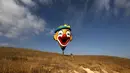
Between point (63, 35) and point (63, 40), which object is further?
point (63, 40)

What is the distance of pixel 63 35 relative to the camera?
32.1m

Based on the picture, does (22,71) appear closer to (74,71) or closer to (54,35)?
(74,71)

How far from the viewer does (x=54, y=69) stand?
18281 millimetres

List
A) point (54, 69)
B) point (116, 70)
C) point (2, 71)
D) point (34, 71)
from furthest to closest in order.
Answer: point (116, 70) → point (54, 69) → point (34, 71) → point (2, 71)

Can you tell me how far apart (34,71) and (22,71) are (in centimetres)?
150

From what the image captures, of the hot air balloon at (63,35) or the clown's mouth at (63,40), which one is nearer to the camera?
the hot air balloon at (63,35)

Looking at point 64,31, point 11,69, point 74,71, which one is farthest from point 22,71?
point 64,31

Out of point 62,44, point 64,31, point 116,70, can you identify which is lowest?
point 116,70

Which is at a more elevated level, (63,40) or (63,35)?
(63,35)

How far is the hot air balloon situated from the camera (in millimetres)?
32219

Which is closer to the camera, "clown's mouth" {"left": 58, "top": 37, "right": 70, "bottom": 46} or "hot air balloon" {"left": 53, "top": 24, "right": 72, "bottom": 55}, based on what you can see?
"hot air balloon" {"left": 53, "top": 24, "right": 72, "bottom": 55}

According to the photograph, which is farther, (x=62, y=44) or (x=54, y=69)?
(x=62, y=44)

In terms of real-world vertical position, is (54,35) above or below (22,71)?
above

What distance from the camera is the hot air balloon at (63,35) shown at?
32219 millimetres
